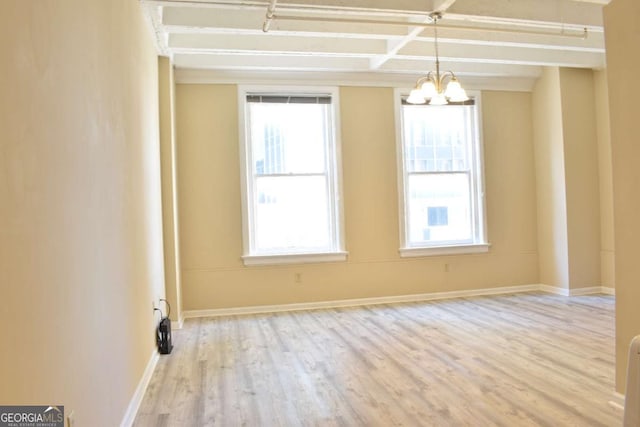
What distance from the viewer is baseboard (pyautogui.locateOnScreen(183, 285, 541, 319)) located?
17.9 feet

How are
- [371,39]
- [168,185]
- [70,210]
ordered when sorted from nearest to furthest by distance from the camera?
1. [70,210]
2. [168,185]
3. [371,39]

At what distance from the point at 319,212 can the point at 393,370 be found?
2.79 metres

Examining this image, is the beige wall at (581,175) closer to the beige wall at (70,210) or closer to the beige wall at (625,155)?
the beige wall at (625,155)

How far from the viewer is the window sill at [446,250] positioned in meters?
6.00

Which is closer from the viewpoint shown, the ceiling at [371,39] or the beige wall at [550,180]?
the ceiling at [371,39]

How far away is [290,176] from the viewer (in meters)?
5.74

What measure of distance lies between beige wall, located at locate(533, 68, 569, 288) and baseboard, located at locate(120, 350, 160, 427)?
16.9 feet

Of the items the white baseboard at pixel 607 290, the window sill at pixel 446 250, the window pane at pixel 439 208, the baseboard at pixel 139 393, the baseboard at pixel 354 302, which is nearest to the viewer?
the baseboard at pixel 139 393

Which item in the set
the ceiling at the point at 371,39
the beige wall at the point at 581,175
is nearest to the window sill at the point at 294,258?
the ceiling at the point at 371,39

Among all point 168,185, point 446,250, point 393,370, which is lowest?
point 393,370

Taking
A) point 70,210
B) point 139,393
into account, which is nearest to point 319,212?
point 139,393

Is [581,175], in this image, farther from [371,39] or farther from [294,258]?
[294,258]

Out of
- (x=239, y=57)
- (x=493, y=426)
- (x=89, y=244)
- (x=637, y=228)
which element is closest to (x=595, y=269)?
(x=637, y=228)

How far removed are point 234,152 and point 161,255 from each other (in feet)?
5.63
